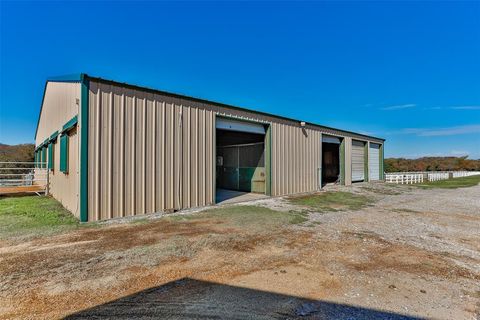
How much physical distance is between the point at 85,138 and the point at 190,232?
336 cm

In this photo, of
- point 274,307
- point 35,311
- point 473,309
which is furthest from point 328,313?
point 35,311

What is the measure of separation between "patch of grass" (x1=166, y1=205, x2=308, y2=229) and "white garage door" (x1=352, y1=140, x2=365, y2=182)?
10859 millimetres

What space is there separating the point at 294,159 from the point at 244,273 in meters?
8.65

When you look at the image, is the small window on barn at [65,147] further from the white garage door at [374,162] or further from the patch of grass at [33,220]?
the white garage door at [374,162]

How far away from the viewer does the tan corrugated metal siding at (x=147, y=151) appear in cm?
575

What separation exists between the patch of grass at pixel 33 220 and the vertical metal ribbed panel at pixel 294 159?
7.29 metres

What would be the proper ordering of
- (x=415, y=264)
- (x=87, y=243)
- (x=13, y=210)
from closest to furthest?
(x=415, y=264), (x=87, y=243), (x=13, y=210)

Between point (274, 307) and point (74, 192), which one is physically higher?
point (74, 192)

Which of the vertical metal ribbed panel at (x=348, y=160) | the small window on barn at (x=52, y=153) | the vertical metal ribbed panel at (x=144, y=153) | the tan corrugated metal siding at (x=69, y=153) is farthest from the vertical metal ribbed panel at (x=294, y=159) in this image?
the small window on barn at (x=52, y=153)

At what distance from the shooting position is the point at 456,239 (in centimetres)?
452

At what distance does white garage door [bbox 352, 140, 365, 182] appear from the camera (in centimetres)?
1606

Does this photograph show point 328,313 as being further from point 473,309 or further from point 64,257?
point 64,257

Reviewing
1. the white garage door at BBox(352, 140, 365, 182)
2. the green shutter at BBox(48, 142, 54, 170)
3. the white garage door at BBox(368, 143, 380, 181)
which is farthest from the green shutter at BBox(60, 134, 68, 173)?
the white garage door at BBox(368, 143, 380, 181)

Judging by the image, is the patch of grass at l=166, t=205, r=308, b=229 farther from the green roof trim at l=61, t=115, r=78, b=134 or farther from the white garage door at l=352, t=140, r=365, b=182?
the white garage door at l=352, t=140, r=365, b=182
